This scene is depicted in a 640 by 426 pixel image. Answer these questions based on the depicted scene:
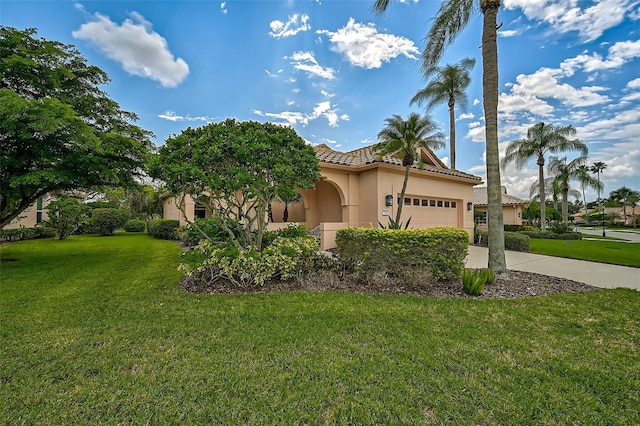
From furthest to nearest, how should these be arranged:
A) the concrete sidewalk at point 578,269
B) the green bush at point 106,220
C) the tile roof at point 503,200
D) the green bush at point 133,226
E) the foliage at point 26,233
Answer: the tile roof at point 503,200 < the green bush at point 133,226 < the green bush at point 106,220 < the foliage at point 26,233 < the concrete sidewalk at point 578,269

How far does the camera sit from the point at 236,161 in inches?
263

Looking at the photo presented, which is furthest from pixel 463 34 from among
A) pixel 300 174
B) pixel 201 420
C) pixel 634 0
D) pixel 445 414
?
pixel 201 420

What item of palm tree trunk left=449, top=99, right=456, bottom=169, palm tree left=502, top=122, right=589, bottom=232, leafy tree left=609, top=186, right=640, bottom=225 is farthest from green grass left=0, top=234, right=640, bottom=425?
leafy tree left=609, top=186, right=640, bottom=225

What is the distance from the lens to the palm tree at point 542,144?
22.4 meters

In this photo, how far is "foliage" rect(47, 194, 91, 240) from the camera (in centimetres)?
1608

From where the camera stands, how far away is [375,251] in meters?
6.66

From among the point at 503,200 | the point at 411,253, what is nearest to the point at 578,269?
the point at 411,253

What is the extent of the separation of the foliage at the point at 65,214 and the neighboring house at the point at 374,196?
17.4 feet

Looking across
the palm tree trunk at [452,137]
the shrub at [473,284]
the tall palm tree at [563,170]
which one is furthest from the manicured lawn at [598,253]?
the tall palm tree at [563,170]

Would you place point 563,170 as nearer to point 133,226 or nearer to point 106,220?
point 106,220

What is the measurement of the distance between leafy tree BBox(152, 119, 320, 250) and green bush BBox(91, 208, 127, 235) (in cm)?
1855

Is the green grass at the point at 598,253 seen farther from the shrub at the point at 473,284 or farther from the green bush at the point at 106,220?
the green bush at the point at 106,220

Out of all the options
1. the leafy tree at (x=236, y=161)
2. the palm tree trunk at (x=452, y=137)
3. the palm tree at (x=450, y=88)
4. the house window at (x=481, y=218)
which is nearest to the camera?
the leafy tree at (x=236, y=161)

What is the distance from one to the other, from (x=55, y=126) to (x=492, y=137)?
11.5 metres
